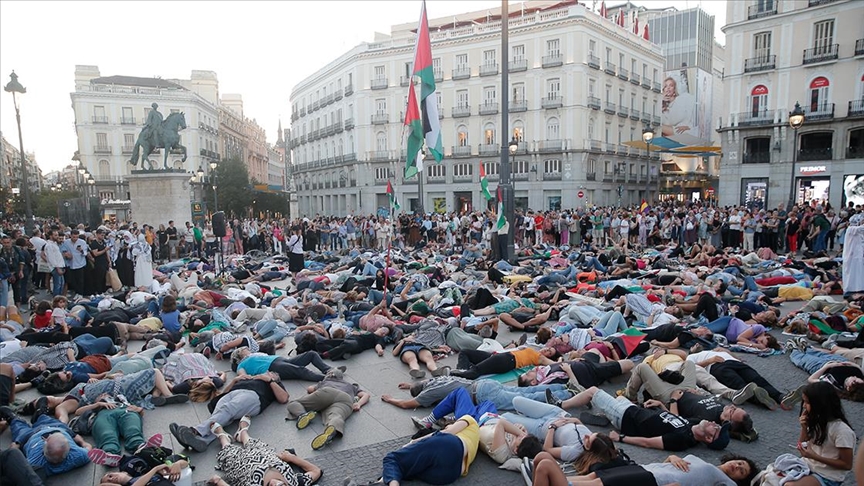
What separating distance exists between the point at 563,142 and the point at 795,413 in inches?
1584

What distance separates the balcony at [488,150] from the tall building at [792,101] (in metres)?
17.3

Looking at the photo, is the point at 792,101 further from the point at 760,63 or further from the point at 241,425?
the point at 241,425

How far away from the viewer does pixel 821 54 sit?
32.4 meters

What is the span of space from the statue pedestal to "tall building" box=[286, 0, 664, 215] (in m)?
26.8

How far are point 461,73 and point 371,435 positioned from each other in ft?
148

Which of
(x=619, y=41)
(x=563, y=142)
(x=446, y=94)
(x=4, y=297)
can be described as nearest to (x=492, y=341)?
(x=4, y=297)

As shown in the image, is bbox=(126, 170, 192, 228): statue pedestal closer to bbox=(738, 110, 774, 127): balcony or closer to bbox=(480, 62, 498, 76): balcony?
bbox=(480, 62, 498, 76): balcony

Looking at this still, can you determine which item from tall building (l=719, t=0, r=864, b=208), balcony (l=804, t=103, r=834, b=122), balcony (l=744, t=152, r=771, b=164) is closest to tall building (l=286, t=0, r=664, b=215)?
balcony (l=744, t=152, r=771, b=164)

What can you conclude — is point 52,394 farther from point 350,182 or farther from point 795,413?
point 350,182

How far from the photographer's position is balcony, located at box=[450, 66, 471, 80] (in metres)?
46.8

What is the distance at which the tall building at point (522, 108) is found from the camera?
43812 millimetres

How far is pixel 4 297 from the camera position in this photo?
1121 cm

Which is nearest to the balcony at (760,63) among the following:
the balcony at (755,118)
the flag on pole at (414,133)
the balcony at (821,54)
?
the balcony at (821,54)

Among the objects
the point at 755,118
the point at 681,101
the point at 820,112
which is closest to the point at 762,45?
the point at 755,118
